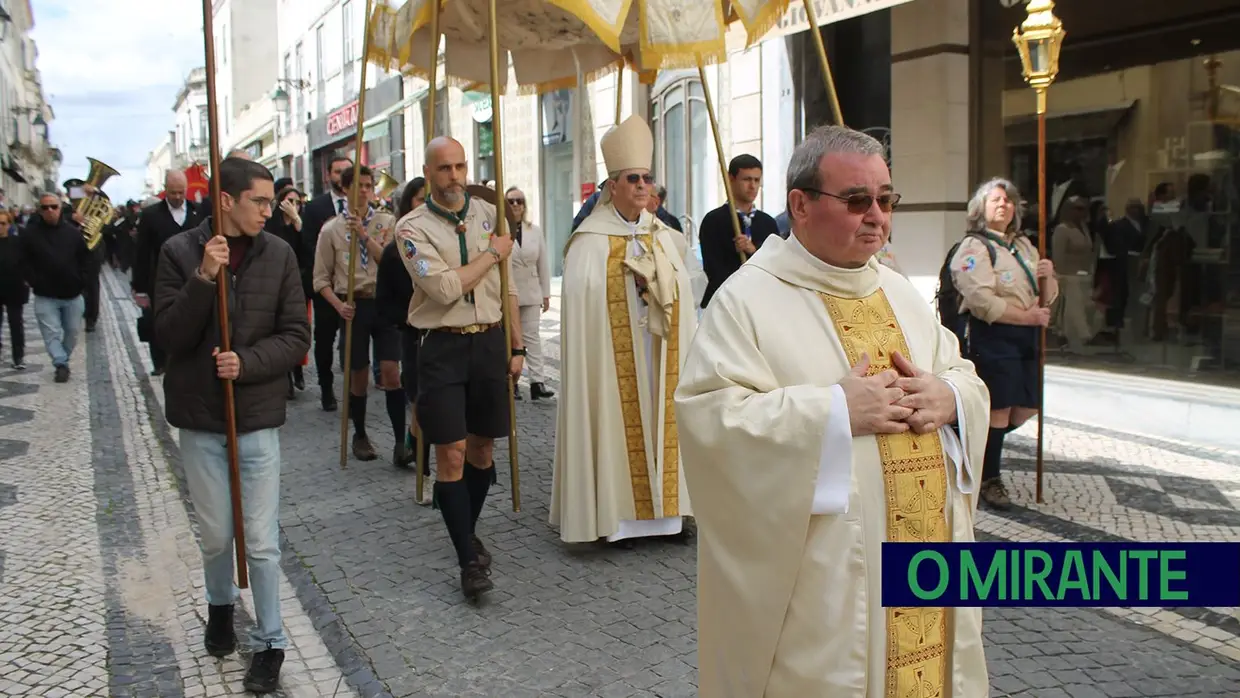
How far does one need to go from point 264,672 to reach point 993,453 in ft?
13.7

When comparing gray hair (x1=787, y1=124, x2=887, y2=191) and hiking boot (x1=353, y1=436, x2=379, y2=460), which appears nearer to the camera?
gray hair (x1=787, y1=124, x2=887, y2=191)

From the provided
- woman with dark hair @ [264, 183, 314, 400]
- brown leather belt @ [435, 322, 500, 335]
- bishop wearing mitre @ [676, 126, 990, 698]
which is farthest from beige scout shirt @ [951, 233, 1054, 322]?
woman with dark hair @ [264, 183, 314, 400]

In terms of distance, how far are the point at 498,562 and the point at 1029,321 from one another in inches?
127

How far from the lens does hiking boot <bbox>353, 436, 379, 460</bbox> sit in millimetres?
7562

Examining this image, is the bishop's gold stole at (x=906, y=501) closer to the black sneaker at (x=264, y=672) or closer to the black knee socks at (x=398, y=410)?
the black sneaker at (x=264, y=672)

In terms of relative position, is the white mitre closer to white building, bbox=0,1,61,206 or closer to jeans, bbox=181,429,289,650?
jeans, bbox=181,429,289,650

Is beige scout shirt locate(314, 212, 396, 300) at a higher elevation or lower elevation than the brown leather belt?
higher

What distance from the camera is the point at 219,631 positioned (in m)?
4.15

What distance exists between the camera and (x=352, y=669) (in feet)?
13.4

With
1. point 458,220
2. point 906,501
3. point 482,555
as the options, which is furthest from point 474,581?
point 906,501

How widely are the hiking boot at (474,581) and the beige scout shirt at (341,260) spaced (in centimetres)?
363

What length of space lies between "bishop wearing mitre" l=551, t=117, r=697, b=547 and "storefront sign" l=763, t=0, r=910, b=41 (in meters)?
3.38

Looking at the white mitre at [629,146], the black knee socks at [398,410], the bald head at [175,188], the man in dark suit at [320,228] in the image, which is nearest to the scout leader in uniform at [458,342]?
the white mitre at [629,146]

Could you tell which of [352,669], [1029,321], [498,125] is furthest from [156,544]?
[1029,321]
